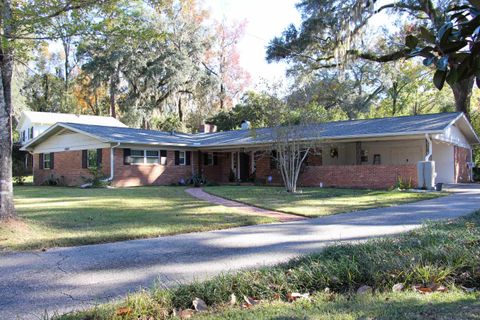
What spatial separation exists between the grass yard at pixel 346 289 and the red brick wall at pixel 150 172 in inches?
721

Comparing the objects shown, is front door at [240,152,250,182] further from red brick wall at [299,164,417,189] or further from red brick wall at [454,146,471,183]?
red brick wall at [454,146,471,183]

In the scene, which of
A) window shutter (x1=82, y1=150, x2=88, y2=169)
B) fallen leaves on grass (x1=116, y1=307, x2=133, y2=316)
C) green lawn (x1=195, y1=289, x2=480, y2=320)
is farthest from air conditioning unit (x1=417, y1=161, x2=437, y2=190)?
window shutter (x1=82, y1=150, x2=88, y2=169)

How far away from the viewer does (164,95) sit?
37.9m

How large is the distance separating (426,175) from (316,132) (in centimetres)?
501

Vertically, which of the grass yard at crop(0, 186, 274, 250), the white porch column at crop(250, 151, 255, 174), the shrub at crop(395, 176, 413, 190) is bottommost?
the grass yard at crop(0, 186, 274, 250)

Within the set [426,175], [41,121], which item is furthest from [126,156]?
[41,121]

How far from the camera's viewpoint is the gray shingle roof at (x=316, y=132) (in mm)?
18312

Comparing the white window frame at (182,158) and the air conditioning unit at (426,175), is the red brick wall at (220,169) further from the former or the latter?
the air conditioning unit at (426,175)

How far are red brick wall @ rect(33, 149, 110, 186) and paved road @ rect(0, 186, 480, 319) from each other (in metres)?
15.4

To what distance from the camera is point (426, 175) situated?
1759 cm

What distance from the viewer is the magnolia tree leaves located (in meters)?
2.62

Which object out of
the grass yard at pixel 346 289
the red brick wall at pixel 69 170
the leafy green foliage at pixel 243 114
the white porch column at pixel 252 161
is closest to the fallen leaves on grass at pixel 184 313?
the grass yard at pixel 346 289

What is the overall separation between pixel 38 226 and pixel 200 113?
34348 mm

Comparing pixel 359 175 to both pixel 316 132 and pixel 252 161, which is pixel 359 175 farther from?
pixel 252 161
